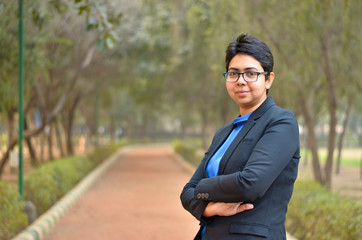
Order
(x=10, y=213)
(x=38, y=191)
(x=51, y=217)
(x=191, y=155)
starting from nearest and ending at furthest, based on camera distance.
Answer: (x=10, y=213)
(x=51, y=217)
(x=38, y=191)
(x=191, y=155)

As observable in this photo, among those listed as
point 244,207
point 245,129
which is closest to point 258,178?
point 244,207

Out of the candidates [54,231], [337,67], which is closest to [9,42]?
[54,231]

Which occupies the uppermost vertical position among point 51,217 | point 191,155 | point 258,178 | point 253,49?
point 253,49

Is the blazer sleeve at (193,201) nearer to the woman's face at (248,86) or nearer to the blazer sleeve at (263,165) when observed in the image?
the blazer sleeve at (263,165)

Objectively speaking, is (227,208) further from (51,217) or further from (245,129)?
(51,217)

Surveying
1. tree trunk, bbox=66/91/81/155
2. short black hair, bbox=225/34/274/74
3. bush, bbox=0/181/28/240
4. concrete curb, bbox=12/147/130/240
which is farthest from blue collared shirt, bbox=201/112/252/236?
tree trunk, bbox=66/91/81/155

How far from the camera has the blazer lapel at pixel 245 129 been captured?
7.86ft

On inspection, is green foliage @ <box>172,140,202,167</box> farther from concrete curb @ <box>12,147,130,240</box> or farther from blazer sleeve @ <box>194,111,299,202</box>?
blazer sleeve @ <box>194,111,299,202</box>

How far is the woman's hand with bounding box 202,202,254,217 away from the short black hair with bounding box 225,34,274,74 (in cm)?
69

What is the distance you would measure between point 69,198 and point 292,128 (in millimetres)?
10180

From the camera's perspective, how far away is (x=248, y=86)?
2.45m

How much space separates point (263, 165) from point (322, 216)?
4.70 metres

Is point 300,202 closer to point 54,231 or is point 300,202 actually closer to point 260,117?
point 54,231

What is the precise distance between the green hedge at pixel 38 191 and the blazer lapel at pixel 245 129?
506cm
